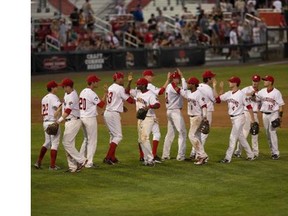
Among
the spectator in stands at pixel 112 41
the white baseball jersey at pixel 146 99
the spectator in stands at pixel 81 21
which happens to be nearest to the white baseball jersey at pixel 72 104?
the white baseball jersey at pixel 146 99

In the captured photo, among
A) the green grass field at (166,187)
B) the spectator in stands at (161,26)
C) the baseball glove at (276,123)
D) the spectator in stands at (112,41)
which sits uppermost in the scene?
the spectator in stands at (161,26)

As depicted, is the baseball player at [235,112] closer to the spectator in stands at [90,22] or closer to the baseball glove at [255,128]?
the baseball glove at [255,128]

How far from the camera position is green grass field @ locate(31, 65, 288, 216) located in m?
13.2

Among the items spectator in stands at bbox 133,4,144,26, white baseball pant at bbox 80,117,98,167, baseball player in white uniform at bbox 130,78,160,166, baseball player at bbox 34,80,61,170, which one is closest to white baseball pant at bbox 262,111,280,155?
baseball player in white uniform at bbox 130,78,160,166

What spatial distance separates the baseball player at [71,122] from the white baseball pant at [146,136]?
4.14 ft

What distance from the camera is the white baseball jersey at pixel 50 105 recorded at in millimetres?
16641

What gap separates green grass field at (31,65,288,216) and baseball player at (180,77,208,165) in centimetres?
32

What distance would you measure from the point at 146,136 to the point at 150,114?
0.53 meters

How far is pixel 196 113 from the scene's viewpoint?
674 inches

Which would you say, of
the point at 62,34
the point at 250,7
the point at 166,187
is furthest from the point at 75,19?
the point at 166,187
